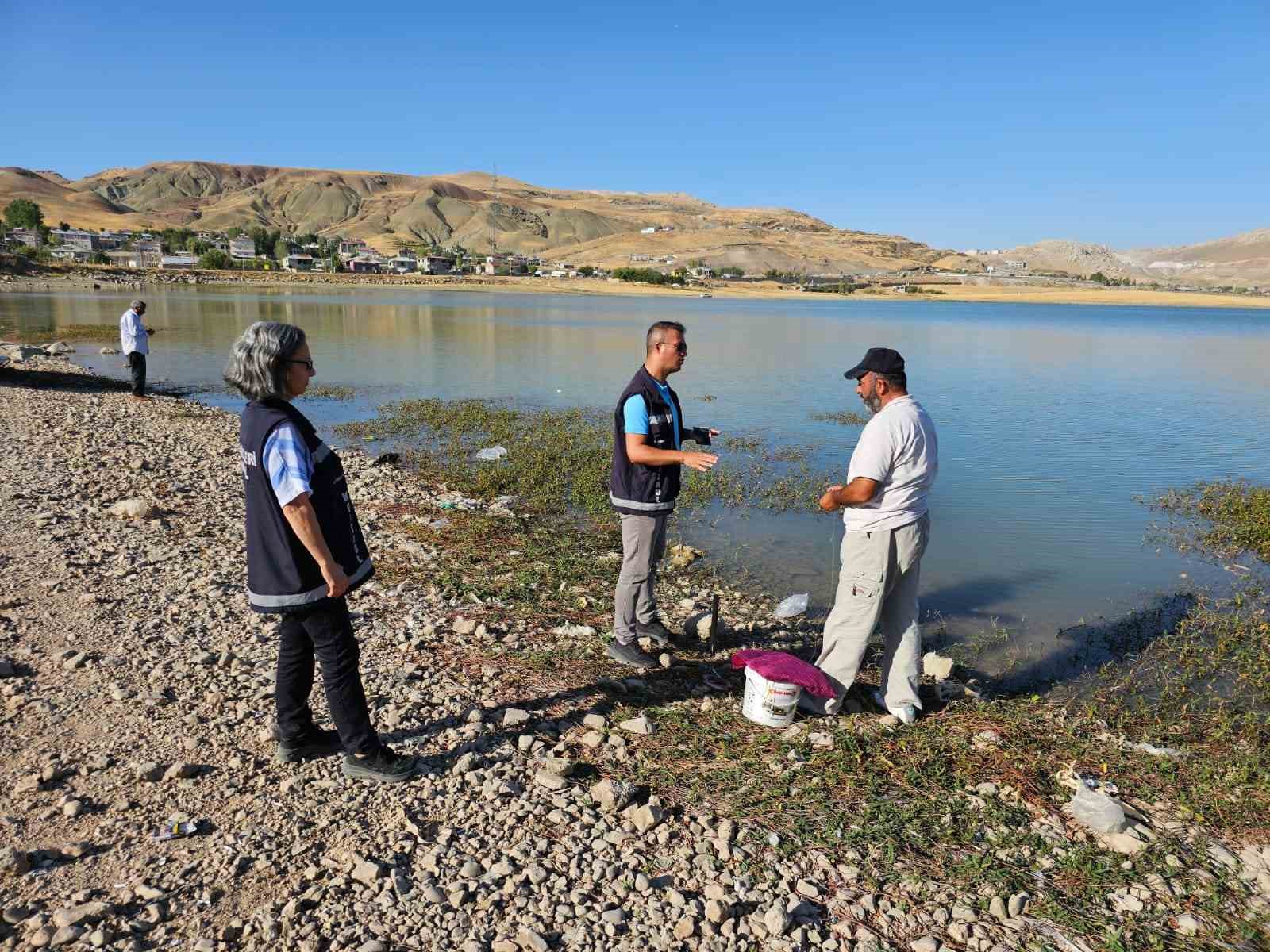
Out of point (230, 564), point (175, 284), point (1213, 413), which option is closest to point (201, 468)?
point (230, 564)

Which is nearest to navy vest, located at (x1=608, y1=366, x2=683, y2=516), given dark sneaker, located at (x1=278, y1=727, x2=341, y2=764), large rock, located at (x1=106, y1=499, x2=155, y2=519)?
dark sneaker, located at (x1=278, y1=727, x2=341, y2=764)

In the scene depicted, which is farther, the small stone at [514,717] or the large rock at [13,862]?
Result: the small stone at [514,717]

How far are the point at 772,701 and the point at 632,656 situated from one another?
1.26 m

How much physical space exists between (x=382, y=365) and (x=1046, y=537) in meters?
23.7

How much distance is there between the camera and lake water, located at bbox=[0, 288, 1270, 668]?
32.3 feet

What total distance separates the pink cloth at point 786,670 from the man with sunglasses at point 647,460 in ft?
3.20

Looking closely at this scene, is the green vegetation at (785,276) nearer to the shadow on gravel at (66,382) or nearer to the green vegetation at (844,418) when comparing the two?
the green vegetation at (844,418)

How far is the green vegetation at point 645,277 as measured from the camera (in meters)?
151

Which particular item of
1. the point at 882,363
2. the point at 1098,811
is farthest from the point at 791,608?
the point at 1098,811

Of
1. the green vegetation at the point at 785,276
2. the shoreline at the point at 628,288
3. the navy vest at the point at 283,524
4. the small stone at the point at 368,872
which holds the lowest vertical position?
the small stone at the point at 368,872

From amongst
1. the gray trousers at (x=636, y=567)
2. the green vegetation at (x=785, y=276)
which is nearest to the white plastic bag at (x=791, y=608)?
the gray trousers at (x=636, y=567)

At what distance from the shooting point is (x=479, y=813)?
4.24 m

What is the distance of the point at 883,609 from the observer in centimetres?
545

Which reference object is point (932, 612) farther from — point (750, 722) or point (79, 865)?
point (79, 865)
